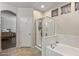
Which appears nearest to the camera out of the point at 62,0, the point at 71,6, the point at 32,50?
the point at 62,0

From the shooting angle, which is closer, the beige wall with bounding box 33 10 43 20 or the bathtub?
the bathtub

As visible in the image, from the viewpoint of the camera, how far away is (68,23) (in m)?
1.48

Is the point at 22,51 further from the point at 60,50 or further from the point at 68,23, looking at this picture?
the point at 68,23

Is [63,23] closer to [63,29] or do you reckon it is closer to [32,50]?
[63,29]

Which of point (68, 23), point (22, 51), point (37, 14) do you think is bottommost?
point (22, 51)

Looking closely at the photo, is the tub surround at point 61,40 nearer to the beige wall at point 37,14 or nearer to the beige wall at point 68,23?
the beige wall at point 68,23

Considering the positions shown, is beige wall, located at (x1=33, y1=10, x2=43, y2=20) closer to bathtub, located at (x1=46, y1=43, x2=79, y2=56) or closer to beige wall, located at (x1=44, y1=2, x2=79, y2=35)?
beige wall, located at (x1=44, y1=2, x2=79, y2=35)

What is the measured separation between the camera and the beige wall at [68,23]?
1416 millimetres

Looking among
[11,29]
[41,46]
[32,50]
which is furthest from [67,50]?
[11,29]

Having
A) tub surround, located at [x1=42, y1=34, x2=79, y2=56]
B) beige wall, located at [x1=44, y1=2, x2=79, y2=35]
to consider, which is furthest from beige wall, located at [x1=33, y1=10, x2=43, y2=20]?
tub surround, located at [x1=42, y1=34, x2=79, y2=56]

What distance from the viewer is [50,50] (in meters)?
1.47

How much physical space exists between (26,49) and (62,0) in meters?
0.91

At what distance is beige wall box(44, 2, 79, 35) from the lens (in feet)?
4.65

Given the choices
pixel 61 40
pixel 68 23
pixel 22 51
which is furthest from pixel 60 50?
pixel 22 51
